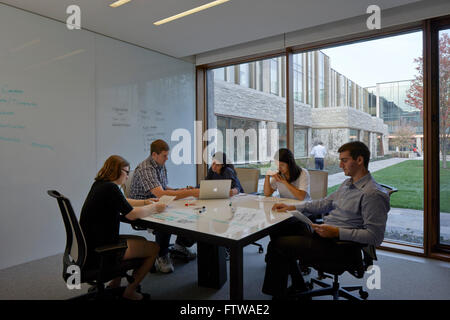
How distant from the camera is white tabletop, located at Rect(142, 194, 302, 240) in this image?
1974mm

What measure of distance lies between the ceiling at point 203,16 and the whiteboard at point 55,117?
29 centimetres

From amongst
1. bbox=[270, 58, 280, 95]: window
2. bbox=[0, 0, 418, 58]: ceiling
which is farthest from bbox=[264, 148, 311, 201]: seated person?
bbox=[270, 58, 280, 95]: window

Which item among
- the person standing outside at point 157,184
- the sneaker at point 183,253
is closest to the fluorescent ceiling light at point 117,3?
the person standing outside at point 157,184

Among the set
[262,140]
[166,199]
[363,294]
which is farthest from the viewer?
[262,140]

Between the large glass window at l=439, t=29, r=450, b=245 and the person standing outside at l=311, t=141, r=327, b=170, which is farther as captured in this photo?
the person standing outside at l=311, t=141, r=327, b=170

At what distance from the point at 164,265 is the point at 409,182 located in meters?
3.06

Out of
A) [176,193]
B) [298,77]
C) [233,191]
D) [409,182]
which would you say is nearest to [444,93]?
[409,182]

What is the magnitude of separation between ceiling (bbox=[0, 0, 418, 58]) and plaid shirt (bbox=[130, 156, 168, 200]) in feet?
5.55

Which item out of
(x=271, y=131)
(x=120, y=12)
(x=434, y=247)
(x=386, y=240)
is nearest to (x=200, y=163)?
(x=271, y=131)

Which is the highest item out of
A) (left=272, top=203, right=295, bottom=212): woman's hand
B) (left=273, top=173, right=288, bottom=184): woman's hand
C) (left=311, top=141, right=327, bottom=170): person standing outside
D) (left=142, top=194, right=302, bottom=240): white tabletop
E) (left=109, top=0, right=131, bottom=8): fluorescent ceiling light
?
(left=109, top=0, right=131, bottom=8): fluorescent ceiling light

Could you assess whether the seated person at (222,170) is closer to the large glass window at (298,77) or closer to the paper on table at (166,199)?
the paper on table at (166,199)

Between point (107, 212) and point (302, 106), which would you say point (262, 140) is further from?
point (107, 212)

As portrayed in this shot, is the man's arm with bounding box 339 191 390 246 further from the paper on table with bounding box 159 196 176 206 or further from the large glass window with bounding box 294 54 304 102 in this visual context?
the large glass window with bounding box 294 54 304 102

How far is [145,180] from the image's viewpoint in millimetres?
2984
